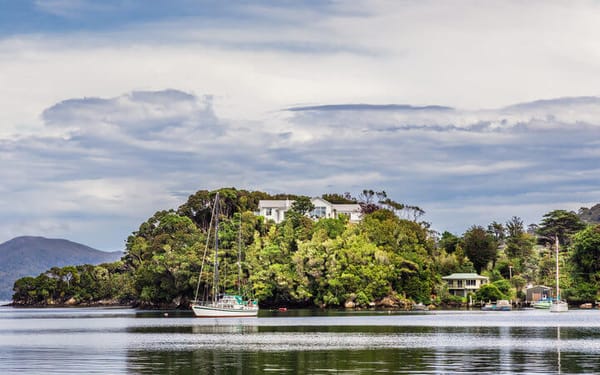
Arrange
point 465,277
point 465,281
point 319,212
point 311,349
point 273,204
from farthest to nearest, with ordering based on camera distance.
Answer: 1. point 319,212
2. point 273,204
3. point 465,281
4. point 465,277
5. point 311,349

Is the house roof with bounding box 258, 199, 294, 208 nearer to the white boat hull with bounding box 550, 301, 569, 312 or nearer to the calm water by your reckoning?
the white boat hull with bounding box 550, 301, 569, 312

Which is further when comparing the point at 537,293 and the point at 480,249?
the point at 480,249

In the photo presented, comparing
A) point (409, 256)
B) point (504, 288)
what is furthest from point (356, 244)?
point (504, 288)

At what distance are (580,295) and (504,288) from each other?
1339 cm

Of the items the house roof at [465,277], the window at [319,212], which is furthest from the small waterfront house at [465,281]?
the window at [319,212]

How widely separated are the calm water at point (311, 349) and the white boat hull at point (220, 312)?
24690 millimetres

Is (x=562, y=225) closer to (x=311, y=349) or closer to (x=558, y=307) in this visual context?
(x=558, y=307)

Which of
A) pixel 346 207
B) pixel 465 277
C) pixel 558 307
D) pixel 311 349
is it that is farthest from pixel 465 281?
pixel 311 349

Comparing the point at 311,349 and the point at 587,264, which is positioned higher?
the point at 587,264

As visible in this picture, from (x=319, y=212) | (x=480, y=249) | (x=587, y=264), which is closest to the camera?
(x=587, y=264)

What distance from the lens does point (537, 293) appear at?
147 meters

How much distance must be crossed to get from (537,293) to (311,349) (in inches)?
3976

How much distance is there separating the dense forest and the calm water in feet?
170

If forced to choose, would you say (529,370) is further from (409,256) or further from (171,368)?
(409,256)
